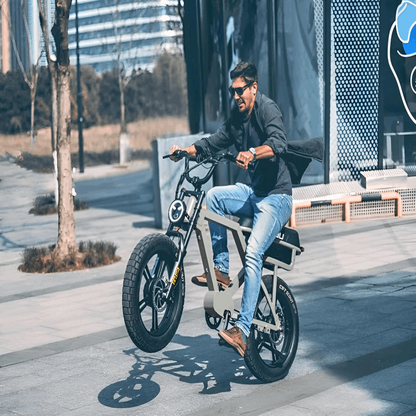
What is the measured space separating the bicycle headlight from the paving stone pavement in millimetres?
1172

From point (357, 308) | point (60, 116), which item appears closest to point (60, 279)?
point (60, 116)

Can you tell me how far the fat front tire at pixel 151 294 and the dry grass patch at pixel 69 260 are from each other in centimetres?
591

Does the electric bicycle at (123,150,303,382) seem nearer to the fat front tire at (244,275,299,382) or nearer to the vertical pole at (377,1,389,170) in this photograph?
the fat front tire at (244,275,299,382)

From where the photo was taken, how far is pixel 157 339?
4859mm

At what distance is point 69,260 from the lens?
10.8 m

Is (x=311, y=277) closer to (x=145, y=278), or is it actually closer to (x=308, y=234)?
(x=308, y=234)

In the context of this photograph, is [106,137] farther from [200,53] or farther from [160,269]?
[160,269]

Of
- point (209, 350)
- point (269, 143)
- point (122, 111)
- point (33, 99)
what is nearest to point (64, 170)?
point (33, 99)

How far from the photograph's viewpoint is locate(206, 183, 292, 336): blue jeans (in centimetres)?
518

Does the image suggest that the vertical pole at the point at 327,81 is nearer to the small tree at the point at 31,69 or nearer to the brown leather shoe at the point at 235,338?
the small tree at the point at 31,69

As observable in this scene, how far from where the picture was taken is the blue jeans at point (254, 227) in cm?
518

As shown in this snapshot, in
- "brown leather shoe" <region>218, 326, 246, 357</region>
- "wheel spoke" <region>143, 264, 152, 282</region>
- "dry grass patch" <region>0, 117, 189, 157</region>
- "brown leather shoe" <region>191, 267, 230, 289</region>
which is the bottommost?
"brown leather shoe" <region>218, 326, 246, 357</region>

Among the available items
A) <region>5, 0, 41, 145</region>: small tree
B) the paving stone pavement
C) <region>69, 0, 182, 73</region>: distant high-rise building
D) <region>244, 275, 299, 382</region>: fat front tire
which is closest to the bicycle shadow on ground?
the paving stone pavement

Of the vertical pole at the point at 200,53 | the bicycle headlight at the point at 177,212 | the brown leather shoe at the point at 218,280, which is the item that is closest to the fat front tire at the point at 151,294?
the bicycle headlight at the point at 177,212
